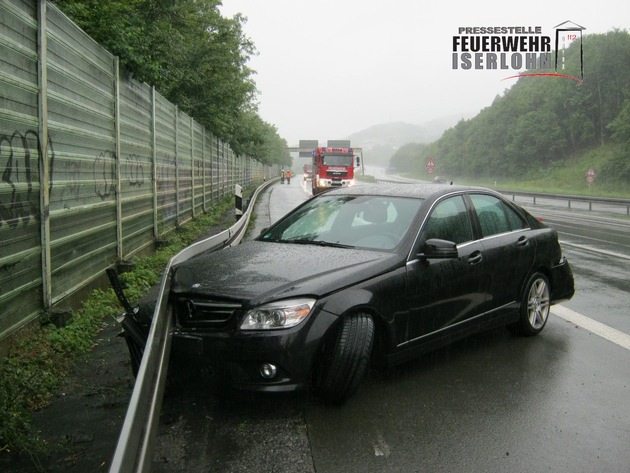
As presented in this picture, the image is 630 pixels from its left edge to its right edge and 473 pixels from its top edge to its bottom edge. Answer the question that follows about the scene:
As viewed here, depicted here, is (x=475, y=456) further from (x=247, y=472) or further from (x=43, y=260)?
(x=43, y=260)

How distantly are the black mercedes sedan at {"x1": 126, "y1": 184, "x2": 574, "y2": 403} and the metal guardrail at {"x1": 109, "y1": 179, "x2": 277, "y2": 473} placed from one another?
0.18 metres

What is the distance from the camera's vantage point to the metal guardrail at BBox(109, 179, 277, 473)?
7.23 ft

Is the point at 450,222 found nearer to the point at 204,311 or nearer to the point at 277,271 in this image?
the point at 277,271

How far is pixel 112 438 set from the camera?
140 inches

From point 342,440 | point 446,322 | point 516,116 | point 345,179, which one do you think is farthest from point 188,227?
point 516,116

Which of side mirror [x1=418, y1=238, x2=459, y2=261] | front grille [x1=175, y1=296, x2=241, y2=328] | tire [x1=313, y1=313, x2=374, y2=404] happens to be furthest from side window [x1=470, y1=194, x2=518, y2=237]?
front grille [x1=175, y1=296, x2=241, y2=328]

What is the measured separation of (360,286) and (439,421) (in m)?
1.00

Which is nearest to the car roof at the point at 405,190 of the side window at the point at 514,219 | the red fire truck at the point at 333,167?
the side window at the point at 514,219

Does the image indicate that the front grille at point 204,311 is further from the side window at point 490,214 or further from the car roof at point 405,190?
the side window at point 490,214

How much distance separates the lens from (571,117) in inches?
2894

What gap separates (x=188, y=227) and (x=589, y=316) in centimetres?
941

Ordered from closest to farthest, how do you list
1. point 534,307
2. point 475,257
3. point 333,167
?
1. point 475,257
2. point 534,307
3. point 333,167

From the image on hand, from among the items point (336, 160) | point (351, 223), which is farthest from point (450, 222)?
point (336, 160)

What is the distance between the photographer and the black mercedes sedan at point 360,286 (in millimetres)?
3740
